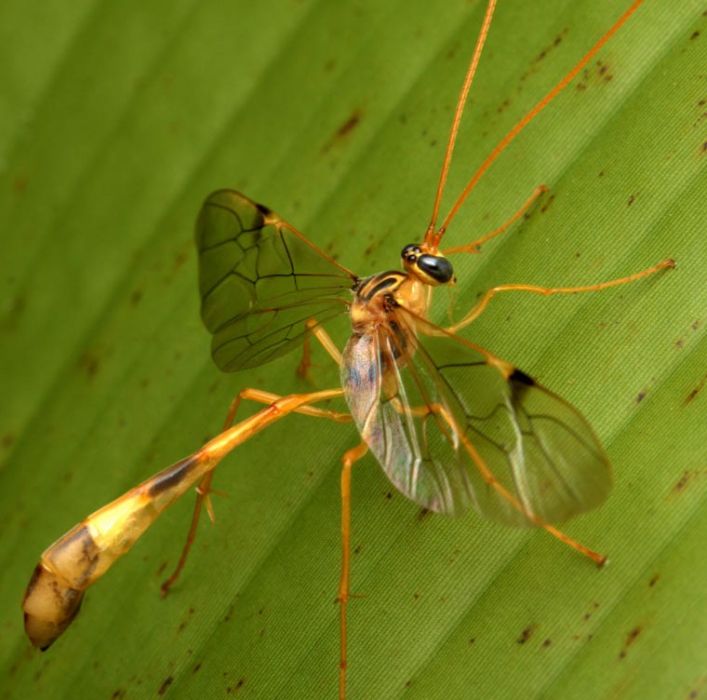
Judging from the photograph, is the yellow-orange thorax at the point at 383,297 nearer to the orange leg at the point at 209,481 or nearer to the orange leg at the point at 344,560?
the orange leg at the point at 209,481

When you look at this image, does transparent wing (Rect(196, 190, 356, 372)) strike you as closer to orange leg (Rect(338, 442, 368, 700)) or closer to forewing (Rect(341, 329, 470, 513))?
forewing (Rect(341, 329, 470, 513))

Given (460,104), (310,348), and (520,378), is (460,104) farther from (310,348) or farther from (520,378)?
(310,348)

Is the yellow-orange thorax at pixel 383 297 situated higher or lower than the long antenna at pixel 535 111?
lower

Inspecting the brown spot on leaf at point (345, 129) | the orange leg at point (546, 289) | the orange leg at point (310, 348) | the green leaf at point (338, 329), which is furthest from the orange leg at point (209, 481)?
the brown spot on leaf at point (345, 129)

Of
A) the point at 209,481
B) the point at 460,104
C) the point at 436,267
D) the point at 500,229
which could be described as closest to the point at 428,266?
the point at 436,267

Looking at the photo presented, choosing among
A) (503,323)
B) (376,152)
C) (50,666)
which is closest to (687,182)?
(503,323)

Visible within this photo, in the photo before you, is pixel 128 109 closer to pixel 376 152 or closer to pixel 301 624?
pixel 376 152
